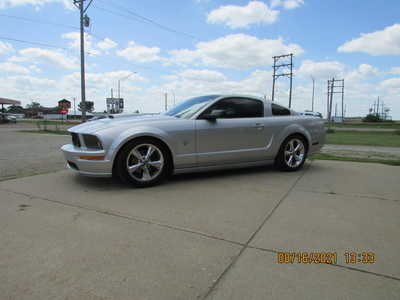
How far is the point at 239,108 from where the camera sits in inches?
190

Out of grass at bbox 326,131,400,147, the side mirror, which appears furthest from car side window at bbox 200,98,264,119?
grass at bbox 326,131,400,147

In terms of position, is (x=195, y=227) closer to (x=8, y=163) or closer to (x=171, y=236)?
(x=171, y=236)

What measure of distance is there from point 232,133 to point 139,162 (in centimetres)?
159

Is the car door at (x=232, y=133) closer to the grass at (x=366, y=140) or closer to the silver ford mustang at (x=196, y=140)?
the silver ford mustang at (x=196, y=140)

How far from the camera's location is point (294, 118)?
5297mm

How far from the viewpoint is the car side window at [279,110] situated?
5184mm

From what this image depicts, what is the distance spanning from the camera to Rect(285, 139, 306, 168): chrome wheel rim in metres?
5.21

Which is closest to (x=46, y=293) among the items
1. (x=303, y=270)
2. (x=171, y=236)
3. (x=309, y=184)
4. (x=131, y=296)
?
(x=131, y=296)
